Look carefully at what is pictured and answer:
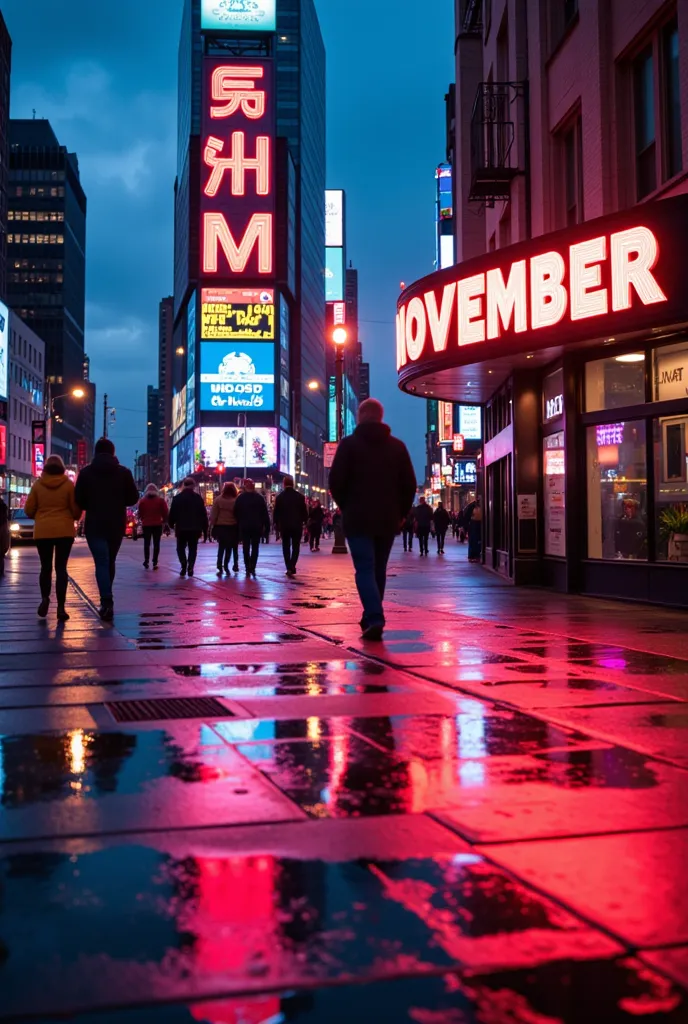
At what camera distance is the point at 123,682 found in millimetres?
6586

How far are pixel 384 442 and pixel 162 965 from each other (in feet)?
24.2

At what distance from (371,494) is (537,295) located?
6.04 m

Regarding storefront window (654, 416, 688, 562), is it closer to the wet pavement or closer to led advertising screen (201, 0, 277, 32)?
the wet pavement

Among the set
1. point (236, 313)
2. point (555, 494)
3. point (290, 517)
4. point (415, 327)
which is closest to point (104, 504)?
point (555, 494)

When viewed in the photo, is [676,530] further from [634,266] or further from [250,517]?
[250,517]

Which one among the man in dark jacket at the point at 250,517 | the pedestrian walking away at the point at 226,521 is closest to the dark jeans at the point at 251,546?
the man in dark jacket at the point at 250,517

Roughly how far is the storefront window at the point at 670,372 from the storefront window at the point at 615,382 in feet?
0.90

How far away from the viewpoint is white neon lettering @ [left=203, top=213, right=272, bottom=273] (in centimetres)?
10169

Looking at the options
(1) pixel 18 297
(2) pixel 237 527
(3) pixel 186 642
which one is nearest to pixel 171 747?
(3) pixel 186 642

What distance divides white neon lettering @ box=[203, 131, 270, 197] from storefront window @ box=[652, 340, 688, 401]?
3596 inches

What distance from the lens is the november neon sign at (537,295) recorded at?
12.4 meters

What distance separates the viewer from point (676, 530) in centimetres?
1266

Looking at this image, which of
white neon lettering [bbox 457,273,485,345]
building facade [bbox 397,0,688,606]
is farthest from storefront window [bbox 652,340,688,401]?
white neon lettering [bbox 457,273,485,345]

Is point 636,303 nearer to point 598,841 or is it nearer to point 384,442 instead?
point 384,442
